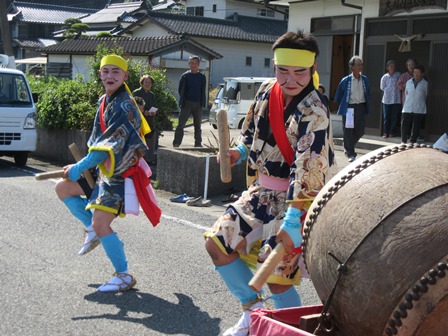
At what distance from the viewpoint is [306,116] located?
12.8 feet

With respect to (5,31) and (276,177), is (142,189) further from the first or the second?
(5,31)

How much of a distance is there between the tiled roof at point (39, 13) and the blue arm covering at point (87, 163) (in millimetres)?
50235

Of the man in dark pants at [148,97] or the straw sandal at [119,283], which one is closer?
the straw sandal at [119,283]

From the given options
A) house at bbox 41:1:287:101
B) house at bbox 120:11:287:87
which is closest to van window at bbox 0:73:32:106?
house at bbox 41:1:287:101

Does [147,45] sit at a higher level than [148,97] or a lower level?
higher

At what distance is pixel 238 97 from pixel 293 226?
19.7 meters

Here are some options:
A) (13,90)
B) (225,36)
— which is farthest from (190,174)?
(225,36)

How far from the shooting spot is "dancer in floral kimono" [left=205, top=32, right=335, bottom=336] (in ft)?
12.6

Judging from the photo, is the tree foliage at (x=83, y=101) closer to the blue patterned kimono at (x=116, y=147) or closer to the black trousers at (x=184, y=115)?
the black trousers at (x=184, y=115)

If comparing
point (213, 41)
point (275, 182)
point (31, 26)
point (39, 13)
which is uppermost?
point (39, 13)

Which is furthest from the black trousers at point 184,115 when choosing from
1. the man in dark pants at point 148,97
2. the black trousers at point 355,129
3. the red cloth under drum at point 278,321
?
the red cloth under drum at point 278,321

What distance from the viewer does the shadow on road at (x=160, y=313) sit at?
480 cm

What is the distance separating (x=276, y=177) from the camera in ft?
13.3

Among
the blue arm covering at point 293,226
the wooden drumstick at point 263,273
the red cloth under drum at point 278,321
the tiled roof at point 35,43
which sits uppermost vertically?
the tiled roof at point 35,43
